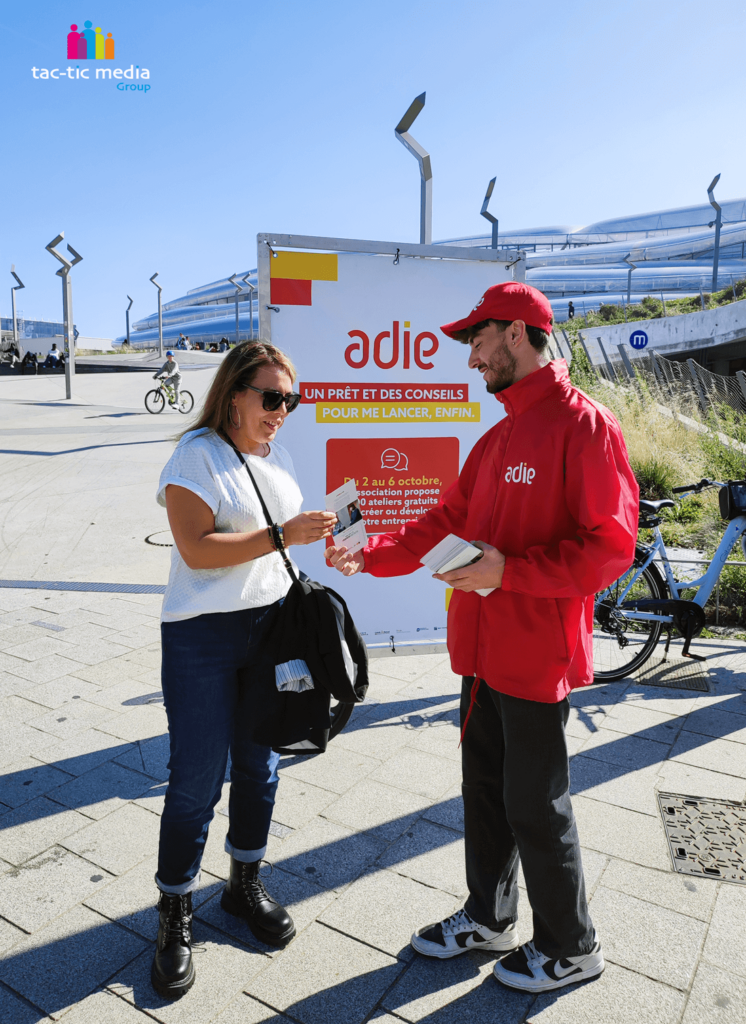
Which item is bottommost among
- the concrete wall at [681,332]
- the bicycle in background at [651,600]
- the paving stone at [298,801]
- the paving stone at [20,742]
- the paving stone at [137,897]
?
Result: the paving stone at [137,897]

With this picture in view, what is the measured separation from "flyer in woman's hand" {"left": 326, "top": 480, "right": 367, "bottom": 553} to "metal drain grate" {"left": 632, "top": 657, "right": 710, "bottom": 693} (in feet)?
10.1

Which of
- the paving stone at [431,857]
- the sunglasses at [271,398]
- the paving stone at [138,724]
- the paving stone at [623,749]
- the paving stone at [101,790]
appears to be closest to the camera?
the sunglasses at [271,398]

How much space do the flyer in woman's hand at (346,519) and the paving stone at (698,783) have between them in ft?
6.82

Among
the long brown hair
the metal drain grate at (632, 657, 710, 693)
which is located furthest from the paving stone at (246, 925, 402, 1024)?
the metal drain grate at (632, 657, 710, 693)

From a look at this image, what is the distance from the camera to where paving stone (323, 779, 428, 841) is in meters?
3.06

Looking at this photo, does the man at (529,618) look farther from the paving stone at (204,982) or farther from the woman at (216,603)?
the paving stone at (204,982)

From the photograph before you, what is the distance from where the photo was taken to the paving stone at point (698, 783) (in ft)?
11.0

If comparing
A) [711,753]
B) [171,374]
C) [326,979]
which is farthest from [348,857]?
[171,374]

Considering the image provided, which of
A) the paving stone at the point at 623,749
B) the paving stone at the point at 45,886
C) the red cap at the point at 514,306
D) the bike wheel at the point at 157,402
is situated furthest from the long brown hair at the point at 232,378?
the bike wheel at the point at 157,402

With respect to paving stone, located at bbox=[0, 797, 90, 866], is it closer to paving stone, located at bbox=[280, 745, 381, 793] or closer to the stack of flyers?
paving stone, located at bbox=[280, 745, 381, 793]

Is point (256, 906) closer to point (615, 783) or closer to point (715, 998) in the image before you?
point (715, 998)

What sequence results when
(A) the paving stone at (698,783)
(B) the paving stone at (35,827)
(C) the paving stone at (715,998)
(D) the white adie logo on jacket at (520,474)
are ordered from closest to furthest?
1. (D) the white adie logo on jacket at (520,474)
2. (C) the paving stone at (715,998)
3. (B) the paving stone at (35,827)
4. (A) the paving stone at (698,783)

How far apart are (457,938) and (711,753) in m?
1.98

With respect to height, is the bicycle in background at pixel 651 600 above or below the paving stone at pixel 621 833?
above
